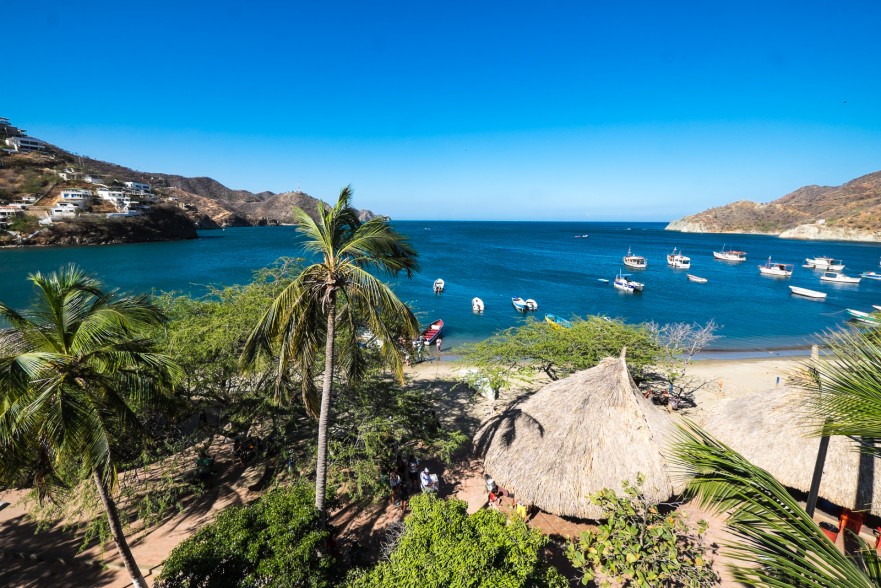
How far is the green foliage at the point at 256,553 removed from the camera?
6.54 m

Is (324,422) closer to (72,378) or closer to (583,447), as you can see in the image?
(72,378)

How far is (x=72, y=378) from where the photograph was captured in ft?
18.1

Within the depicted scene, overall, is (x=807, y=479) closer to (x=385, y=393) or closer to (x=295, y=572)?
(x=385, y=393)

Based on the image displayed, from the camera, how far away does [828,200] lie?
17275 cm

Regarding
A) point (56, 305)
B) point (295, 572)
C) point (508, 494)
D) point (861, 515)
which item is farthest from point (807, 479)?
point (56, 305)

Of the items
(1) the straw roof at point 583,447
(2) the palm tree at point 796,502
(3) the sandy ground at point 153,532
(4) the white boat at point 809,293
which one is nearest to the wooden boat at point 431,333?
(3) the sandy ground at point 153,532

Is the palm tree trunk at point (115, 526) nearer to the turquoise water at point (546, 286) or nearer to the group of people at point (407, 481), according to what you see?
the group of people at point (407, 481)

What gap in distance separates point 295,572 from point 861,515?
13515 mm

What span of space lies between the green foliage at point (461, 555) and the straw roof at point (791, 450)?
6981 millimetres

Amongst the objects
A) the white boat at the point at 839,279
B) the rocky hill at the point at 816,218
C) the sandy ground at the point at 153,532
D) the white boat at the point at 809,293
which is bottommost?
the sandy ground at the point at 153,532

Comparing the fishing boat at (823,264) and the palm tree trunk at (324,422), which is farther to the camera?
the fishing boat at (823,264)

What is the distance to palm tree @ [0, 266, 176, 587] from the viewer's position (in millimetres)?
4875

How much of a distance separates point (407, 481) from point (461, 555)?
18.0 feet

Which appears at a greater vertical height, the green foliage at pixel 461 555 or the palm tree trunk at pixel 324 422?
the palm tree trunk at pixel 324 422
